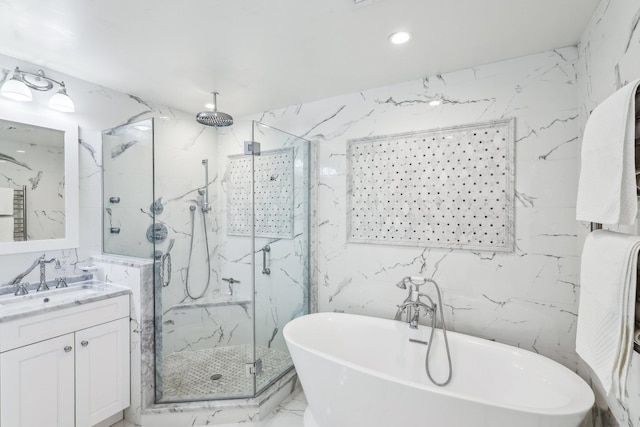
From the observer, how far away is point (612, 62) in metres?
1.35

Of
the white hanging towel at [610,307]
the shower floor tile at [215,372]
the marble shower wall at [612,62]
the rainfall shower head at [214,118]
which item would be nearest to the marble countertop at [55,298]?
the shower floor tile at [215,372]

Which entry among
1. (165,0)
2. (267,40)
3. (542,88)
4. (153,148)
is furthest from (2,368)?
(542,88)

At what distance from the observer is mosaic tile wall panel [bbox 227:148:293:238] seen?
2281 millimetres

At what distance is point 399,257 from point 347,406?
112cm

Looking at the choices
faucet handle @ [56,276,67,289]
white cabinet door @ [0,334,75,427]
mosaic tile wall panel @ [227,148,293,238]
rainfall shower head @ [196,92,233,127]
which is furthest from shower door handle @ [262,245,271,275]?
faucet handle @ [56,276,67,289]

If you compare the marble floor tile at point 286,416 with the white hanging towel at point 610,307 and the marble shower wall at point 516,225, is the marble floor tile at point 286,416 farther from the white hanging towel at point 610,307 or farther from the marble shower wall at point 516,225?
the white hanging towel at point 610,307

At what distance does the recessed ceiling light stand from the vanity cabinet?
2.51m

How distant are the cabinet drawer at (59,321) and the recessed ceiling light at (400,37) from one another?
8.20ft

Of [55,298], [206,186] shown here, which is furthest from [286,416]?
[206,186]

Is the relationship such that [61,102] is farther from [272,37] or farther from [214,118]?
[272,37]

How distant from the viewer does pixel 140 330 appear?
6.80 feet

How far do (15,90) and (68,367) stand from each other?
1.79 metres

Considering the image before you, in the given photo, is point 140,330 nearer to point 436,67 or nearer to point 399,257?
point 399,257

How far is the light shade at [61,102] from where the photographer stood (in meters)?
2.06
